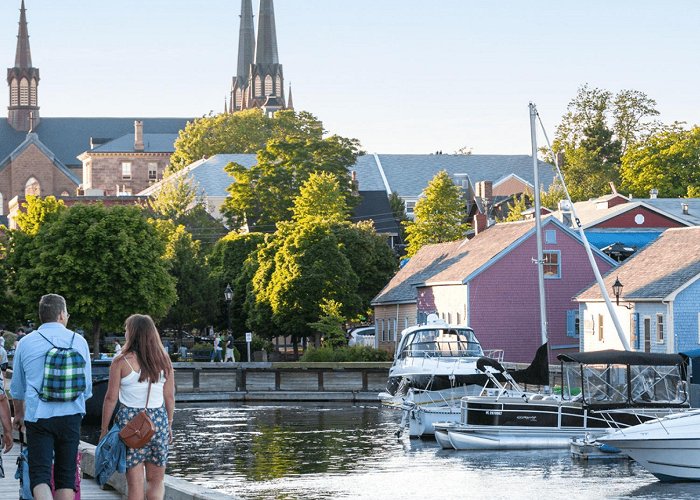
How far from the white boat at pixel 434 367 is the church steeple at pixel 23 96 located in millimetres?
150239

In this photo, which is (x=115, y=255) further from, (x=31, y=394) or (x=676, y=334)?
(x=31, y=394)

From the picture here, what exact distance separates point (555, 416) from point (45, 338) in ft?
74.6

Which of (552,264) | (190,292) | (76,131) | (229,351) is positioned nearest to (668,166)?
(190,292)

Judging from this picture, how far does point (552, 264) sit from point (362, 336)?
64.4 ft

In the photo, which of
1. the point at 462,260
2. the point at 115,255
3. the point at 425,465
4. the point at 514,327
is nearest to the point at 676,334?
the point at 514,327

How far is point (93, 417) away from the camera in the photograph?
143 feet

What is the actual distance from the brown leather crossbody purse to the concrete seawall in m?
42.4

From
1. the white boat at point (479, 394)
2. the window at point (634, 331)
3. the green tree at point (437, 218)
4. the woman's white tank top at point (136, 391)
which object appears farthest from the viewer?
the green tree at point (437, 218)

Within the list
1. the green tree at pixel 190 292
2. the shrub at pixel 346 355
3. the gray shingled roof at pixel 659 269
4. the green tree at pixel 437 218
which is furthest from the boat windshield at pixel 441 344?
the green tree at pixel 437 218

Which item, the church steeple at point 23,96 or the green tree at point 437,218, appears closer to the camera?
the green tree at point 437,218

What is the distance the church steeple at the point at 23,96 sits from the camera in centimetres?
18900

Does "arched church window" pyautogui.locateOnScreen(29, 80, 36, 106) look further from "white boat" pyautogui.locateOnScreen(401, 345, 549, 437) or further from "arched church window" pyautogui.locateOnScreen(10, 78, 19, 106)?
"white boat" pyautogui.locateOnScreen(401, 345, 549, 437)

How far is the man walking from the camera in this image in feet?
43.0

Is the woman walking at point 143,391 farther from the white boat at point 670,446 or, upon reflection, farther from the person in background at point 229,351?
the person in background at point 229,351
